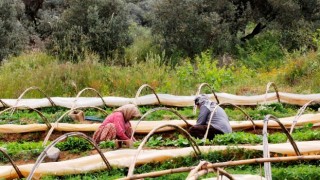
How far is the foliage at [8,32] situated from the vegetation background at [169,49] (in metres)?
0.04

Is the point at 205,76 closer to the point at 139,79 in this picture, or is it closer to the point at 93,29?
the point at 139,79

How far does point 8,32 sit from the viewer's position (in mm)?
18969

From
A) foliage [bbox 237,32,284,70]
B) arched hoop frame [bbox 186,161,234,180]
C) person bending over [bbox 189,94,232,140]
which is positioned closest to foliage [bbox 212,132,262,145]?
person bending over [bbox 189,94,232,140]

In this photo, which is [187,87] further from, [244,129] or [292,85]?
[244,129]

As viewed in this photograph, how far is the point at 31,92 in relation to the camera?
41.4 feet

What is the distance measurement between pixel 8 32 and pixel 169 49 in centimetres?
655

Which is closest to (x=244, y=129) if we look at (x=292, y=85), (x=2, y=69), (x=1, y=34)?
(x=292, y=85)

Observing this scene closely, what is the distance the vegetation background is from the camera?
42.0 feet

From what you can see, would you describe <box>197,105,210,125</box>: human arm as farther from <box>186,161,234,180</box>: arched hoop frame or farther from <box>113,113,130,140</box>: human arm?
<box>186,161,234,180</box>: arched hoop frame

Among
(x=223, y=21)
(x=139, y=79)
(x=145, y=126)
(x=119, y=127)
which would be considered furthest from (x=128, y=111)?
(x=223, y=21)

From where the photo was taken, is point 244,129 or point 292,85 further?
point 292,85

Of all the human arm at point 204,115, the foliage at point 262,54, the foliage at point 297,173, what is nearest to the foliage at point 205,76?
the foliage at point 262,54

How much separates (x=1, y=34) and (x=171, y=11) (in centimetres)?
663

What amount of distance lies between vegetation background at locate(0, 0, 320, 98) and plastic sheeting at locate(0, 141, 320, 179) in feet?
20.9
